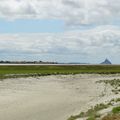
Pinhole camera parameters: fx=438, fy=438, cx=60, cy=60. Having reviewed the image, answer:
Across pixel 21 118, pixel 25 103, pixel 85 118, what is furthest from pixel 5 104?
pixel 85 118

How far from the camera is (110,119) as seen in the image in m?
23.4

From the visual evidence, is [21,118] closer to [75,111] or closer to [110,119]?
[75,111]

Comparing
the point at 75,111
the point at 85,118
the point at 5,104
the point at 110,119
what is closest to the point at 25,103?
the point at 5,104

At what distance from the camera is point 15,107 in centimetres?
3616

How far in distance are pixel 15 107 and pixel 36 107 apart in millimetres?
1813

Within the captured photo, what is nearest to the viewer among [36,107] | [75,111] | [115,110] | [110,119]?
[110,119]

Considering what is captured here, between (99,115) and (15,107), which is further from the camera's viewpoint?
(15,107)

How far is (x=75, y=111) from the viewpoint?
34.2m

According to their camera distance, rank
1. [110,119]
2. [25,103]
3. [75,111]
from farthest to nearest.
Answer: [25,103], [75,111], [110,119]

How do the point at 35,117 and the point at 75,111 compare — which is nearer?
the point at 35,117

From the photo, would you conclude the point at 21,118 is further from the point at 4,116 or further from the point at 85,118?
the point at 85,118

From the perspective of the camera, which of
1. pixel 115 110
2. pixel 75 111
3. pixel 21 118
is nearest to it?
pixel 115 110

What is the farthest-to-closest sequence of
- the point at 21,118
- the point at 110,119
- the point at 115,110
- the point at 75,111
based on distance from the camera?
the point at 75,111 < the point at 21,118 < the point at 115,110 < the point at 110,119

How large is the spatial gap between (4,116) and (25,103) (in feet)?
29.0
